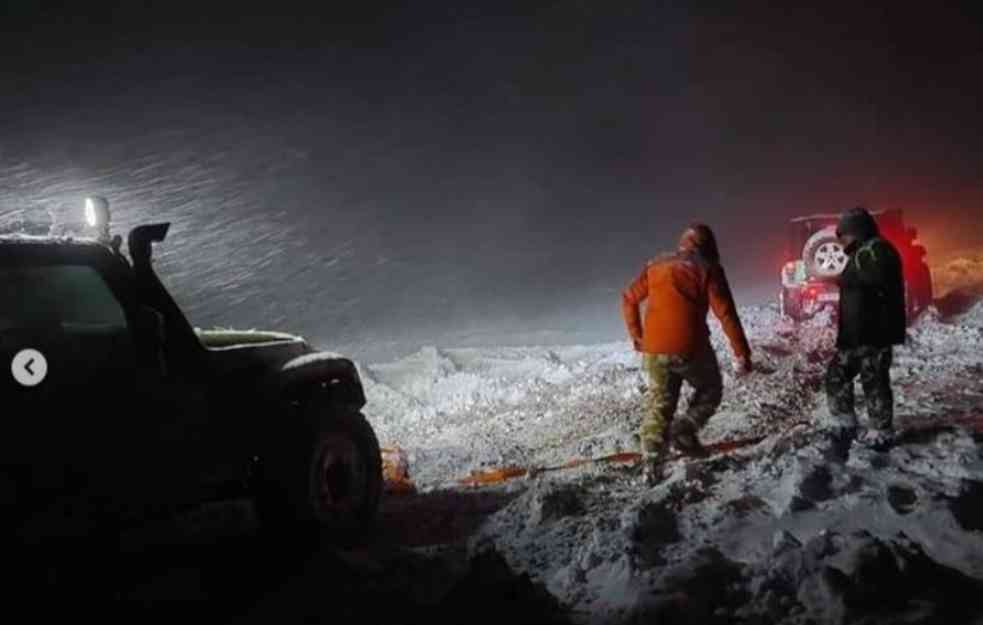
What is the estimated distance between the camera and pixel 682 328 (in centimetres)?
621

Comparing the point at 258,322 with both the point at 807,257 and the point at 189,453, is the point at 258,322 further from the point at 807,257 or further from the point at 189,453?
the point at 189,453

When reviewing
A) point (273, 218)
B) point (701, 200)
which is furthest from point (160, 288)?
point (701, 200)

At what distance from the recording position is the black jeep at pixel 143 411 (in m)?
3.79

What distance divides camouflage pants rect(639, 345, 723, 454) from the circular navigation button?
389 centimetres

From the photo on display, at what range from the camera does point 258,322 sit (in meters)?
21.6

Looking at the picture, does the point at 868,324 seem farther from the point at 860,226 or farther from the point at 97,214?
the point at 97,214

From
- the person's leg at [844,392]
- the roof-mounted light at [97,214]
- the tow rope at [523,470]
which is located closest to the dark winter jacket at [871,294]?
the person's leg at [844,392]

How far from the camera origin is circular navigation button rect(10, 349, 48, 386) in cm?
377

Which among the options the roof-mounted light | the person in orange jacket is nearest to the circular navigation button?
the roof-mounted light

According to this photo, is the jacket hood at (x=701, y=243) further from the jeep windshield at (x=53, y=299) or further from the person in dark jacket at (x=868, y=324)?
the jeep windshield at (x=53, y=299)

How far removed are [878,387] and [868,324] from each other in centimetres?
45

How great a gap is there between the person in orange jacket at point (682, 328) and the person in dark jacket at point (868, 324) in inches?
29.4

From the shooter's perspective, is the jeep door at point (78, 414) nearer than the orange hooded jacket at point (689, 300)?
Yes

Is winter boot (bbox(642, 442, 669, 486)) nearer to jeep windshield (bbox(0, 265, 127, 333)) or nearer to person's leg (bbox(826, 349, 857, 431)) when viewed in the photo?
person's leg (bbox(826, 349, 857, 431))
